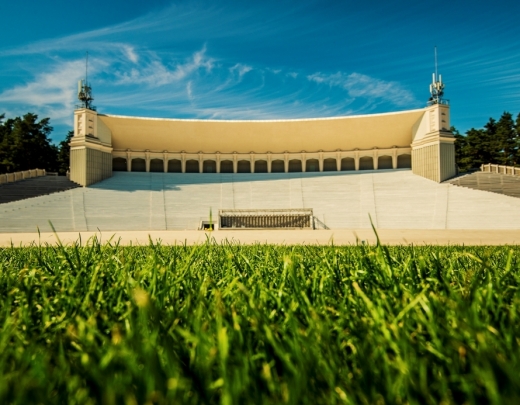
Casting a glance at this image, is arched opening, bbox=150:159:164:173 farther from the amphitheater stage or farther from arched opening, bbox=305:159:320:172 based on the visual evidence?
arched opening, bbox=305:159:320:172

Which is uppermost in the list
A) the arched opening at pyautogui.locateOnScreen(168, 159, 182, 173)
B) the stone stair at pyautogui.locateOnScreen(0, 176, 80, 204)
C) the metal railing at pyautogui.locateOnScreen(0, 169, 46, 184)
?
the arched opening at pyautogui.locateOnScreen(168, 159, 182, 173)

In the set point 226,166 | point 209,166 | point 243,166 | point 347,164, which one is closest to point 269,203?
point 243,166

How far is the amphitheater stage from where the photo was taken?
2867 cm

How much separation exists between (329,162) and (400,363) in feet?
171

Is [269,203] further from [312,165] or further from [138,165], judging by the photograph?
[138,165]

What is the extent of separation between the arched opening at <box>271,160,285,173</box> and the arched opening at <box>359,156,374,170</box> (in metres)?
11.4

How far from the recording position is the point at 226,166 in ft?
173

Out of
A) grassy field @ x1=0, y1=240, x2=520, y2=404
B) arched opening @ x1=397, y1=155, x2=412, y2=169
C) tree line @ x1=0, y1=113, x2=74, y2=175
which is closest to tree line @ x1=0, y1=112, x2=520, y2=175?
tree line @ x1=0, y1=113, x2=74, y2=175

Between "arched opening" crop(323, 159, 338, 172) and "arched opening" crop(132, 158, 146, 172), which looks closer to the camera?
"arched opening" crop(132, 158, 146, 172)

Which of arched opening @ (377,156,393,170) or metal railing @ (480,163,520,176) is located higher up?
arched opening @ (377,156,393,170)

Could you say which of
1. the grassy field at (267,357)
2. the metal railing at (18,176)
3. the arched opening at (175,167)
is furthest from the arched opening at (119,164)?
the grassy field at (267,357)

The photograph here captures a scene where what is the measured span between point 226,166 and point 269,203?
1654cm

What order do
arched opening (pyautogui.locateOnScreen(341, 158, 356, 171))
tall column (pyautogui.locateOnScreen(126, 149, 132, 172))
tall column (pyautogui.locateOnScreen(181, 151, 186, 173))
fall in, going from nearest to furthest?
tall column (pyautogui.locateOnScreen(126, 149, 132, 172)) → tall column (pyautogui.locateOnScreen(181, 151, 186, 173)) → arched opening (pyautogui.locateOnScreen(341, 158, 356, 171))

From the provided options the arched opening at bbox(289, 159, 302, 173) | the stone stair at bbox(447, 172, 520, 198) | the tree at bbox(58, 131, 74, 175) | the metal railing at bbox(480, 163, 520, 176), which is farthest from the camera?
the tree at bbox(58, 131, 74, 175)
